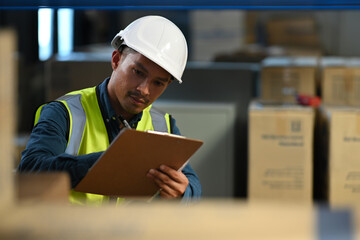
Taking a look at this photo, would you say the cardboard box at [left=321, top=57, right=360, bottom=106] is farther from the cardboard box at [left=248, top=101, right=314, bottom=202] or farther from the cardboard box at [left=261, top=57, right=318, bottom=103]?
the cardboard box at [left=248, top=101, right=314, bottom=202]

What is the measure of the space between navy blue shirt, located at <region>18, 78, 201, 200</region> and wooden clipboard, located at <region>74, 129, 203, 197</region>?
0.05 meters

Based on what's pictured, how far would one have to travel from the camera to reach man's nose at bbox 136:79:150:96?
196 centimetres

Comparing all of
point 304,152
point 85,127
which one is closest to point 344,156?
point 304,152

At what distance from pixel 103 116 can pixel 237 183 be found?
6.93ft

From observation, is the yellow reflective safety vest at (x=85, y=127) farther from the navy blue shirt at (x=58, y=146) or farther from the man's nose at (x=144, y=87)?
the man's nose at (x=144, y=87)

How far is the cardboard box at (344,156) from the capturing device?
3221 millimetres

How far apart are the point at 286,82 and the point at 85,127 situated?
2301 mm

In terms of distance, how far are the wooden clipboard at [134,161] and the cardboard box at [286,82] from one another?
2.27 meters

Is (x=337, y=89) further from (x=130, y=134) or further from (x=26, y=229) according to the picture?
(x=26, y=229)

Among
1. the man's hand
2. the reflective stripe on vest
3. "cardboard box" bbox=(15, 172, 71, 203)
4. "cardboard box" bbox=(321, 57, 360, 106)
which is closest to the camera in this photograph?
"cardboard box" bbox=(15, 172, 71, 203)

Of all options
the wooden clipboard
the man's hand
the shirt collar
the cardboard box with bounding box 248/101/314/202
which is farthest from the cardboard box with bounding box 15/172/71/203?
the cardboard box with bounding box 248/101/314/202

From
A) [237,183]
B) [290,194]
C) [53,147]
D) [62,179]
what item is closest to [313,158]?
[290,194]

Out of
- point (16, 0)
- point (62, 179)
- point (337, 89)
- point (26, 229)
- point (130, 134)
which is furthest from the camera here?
point (337, 89)

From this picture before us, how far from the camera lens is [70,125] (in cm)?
191
